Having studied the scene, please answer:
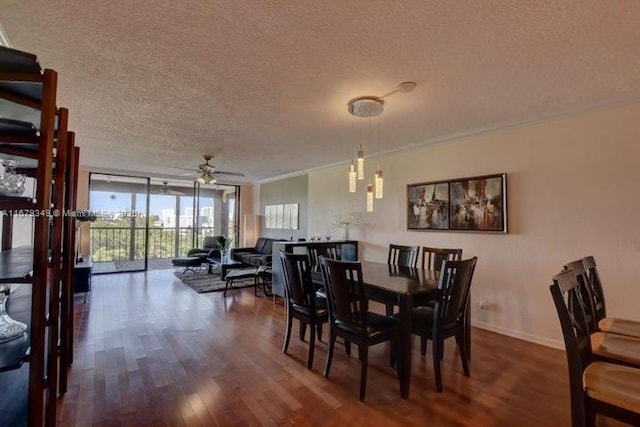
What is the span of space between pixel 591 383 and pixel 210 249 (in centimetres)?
749

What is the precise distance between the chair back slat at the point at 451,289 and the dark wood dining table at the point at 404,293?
0.34ft

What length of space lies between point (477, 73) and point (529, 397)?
97.5 inches

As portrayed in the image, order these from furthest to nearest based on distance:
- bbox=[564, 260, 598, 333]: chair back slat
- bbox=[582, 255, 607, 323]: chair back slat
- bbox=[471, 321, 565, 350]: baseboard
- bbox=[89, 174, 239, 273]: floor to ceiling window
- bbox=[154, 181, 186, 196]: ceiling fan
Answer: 1. bbox=[154, 181, 186, 196]: ceiling fan
2. bbox=[89, 174, 239, 273]: floor to ceiling window
3. bbox=[471, 321, 565, 350]: baseboard
4. bbox=[582, 255, 607, 323]: chair back slat
5. bbox=[564, 260, 598, 333]: chair back slat

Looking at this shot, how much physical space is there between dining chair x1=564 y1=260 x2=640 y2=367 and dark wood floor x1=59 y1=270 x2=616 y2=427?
597 mm

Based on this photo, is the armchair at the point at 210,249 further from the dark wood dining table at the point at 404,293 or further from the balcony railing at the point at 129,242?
the dark wood dining table at the point at 404,293

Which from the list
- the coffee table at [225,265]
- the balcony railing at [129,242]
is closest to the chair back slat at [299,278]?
the coffee table at [225,265]

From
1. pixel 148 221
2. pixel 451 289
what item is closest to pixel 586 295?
pixel 451 289

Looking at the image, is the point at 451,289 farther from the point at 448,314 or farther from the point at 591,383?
the point at 591,383

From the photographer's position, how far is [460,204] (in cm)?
399

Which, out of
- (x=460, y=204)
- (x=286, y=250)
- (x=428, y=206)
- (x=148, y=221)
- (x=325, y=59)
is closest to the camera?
(x=325, y=59)

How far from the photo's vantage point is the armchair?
292 inches

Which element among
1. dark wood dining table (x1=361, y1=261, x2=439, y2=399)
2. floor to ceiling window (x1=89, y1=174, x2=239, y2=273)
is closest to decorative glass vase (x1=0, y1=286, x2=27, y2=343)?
dark wood dining table (x1=361, y1=261, x2=439, y2=399)

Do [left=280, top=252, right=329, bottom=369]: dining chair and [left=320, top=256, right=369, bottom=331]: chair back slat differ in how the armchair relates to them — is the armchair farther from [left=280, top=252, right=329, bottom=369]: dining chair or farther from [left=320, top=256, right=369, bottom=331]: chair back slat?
[left=320, top=256, right=369, bottom=331]: chair back slat

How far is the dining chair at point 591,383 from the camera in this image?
4.43 ft
